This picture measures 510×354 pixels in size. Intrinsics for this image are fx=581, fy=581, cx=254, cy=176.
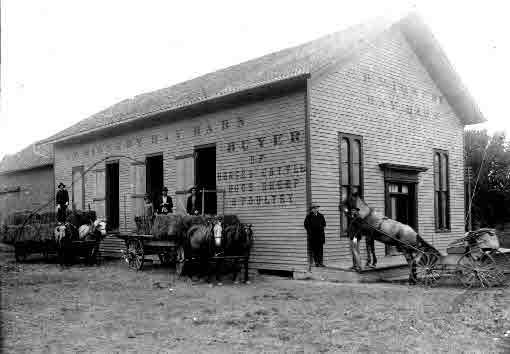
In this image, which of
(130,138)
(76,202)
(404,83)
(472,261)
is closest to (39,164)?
(76,202)

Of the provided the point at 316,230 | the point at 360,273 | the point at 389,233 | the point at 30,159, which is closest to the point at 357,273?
the point at 360,273

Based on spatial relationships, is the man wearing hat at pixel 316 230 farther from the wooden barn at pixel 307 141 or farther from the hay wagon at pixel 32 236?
the hay wagon at pixel 32 236

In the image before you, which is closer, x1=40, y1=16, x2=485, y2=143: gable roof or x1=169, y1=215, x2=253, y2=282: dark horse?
x1=169, y1=215, x2=253, y2=282: dark horse

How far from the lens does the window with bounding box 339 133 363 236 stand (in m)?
15.4

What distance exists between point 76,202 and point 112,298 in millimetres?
12181

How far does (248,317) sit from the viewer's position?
356 inches

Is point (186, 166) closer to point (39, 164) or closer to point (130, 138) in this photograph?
point (130, 138)

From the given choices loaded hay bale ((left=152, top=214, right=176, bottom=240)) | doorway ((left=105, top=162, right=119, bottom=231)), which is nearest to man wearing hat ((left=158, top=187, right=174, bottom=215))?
loaded hay bale ((left=152, top=214, right=176, bottom=240))

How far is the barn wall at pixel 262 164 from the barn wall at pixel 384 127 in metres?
0.63

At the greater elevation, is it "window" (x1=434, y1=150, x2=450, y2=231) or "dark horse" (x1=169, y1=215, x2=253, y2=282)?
"window" (x1=434, y1=150, x2=450, y2=231)

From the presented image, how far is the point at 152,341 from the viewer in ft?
24.3

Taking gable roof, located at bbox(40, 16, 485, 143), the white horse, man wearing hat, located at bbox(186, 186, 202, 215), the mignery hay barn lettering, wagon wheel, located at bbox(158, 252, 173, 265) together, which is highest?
gable roof, located at bbox(40, 16, 485, 143)

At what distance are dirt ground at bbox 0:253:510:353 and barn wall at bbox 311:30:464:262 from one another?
3319 mm

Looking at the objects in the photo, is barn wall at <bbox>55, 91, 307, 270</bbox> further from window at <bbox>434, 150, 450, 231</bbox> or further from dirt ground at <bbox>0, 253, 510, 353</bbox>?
window at <bbox>434, 150, 450, 231</bbox>
